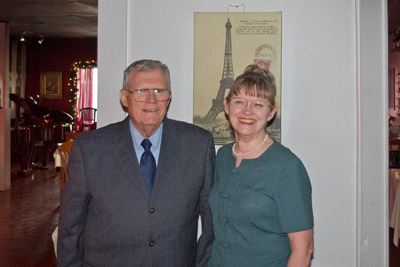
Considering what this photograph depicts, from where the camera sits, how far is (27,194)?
7375 millimetres

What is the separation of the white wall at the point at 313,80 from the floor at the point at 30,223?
6.82 feet

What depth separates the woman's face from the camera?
1666 millimetres

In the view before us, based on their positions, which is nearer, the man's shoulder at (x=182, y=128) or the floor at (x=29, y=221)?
the man's shoulder at (x=182, y=128)

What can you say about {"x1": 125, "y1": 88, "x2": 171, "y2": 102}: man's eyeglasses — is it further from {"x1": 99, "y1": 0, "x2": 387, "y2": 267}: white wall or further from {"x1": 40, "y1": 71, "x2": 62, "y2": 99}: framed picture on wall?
{"x1": 40, "y1": 71, "x2": 62, "y2": 99}: framed picture on wall

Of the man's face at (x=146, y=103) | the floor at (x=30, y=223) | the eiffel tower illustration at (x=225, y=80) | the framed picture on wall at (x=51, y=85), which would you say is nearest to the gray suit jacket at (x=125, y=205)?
the man's face at (x=146, y=103)

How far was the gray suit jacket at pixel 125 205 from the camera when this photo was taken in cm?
171

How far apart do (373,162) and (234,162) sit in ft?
3.62

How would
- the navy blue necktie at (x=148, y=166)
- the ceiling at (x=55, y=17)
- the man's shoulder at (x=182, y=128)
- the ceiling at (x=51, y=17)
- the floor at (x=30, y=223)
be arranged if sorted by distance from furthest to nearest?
1. the ceiling at (x=51, y=17)
2. the ceiling at (x=55, y=17)
3. the floor at (x=30, y=223)
4. the man's shoulder at (x=182, y=128)
5. the navy blue necktie at (x=148, y=166)

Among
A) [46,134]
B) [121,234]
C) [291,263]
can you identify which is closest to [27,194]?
[46,134]

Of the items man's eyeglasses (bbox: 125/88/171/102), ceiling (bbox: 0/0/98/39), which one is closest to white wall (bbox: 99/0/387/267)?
man's eyeglasses (bbox: 125/88/171/102)

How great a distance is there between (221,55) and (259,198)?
1.22 metres

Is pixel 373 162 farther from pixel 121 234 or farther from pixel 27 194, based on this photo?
pixel 27 194

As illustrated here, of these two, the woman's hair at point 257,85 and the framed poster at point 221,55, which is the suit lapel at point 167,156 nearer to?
the woman's hair at point 257,85

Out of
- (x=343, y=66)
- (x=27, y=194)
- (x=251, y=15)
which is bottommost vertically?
(x=27, y=194)
